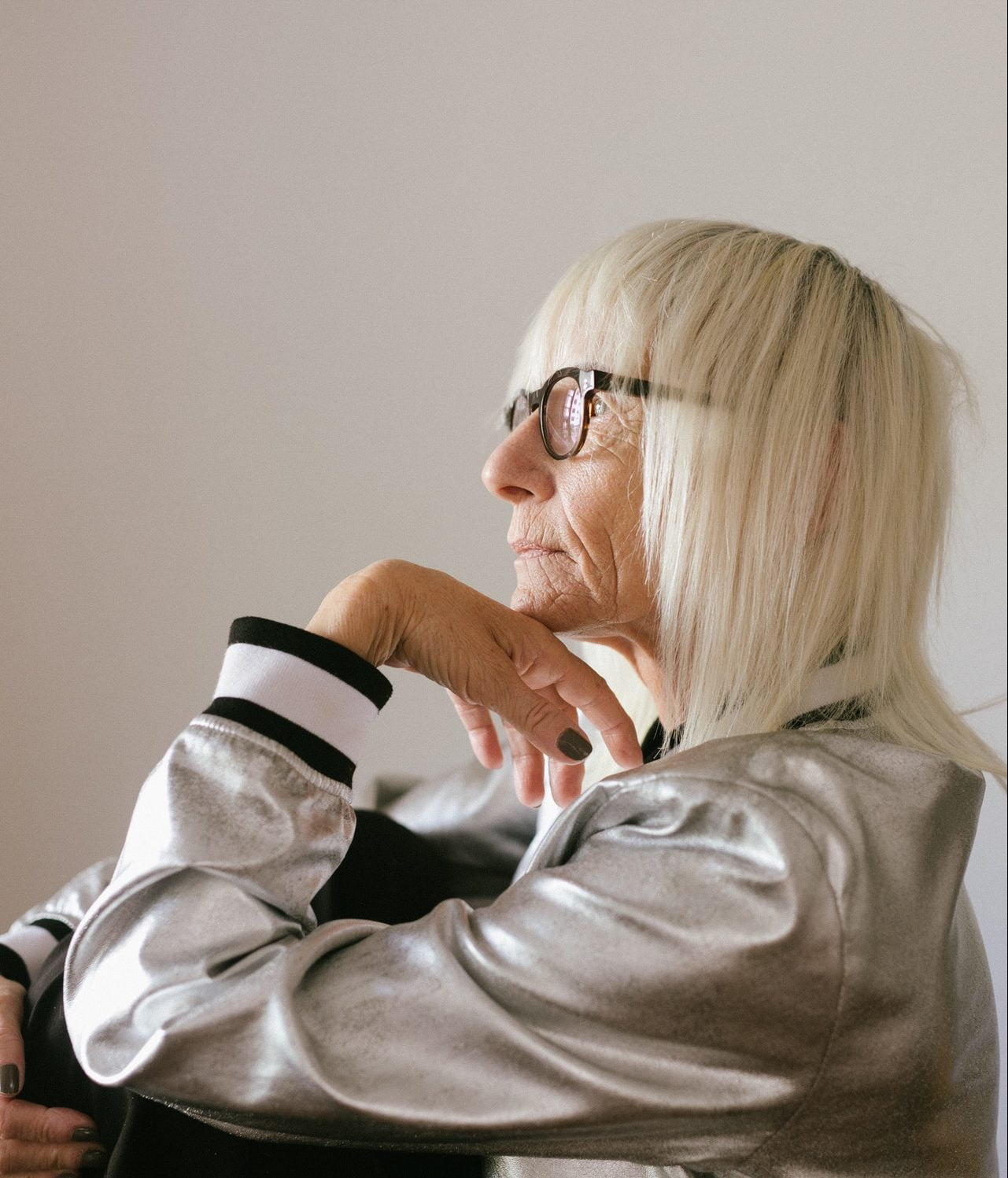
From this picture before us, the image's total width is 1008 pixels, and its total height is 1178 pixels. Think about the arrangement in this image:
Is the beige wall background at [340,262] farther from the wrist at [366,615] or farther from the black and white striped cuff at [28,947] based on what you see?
the wrist at [366,615]

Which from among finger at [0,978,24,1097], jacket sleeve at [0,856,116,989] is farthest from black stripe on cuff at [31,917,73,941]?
finger at [0,978,24,1097]

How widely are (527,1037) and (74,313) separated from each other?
993 millimetres

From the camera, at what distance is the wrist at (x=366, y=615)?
0.87 metres

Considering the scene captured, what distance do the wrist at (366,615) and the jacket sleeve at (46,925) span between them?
49 cm

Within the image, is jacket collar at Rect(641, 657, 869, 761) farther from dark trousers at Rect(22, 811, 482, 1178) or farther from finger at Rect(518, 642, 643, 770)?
dark trousers at Rect(22, 811, 482, 1178)

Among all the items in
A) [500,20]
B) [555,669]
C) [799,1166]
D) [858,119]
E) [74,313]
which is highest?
[500,20]

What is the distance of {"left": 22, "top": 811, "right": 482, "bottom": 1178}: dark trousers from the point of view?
2.69 feet

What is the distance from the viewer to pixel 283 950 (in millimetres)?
725

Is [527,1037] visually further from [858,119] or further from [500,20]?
[858,119]

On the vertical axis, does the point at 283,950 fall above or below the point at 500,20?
below

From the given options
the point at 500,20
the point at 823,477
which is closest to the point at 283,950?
the point at 823,477

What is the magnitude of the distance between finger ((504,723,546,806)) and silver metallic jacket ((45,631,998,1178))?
1.18 ft

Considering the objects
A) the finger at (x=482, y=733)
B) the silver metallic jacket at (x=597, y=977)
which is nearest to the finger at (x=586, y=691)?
Answer: the finger at (x=482, y=733)

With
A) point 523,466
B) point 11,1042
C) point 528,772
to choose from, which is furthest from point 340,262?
point 11,1042
